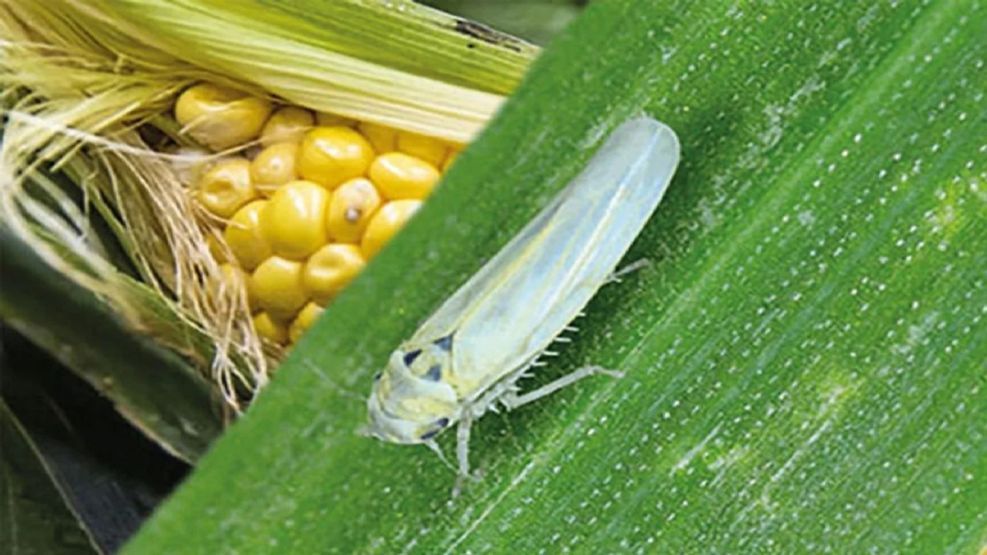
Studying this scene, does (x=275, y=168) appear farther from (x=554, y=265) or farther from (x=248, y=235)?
(x=554, y=265)

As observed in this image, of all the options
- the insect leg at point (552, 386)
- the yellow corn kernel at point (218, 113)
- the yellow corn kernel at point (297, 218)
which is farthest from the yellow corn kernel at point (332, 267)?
the insect leg at point (552, 386)

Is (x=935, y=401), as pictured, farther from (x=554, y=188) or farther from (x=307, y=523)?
(x=307, y=523)

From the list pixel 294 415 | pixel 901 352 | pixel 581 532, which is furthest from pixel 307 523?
pixel 901 352

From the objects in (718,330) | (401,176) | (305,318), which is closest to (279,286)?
(305,318)

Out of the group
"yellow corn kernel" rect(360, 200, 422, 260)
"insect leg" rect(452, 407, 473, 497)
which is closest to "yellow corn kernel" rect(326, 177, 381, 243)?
"yellow corn kernel" rect(360, 200, 422, 260)

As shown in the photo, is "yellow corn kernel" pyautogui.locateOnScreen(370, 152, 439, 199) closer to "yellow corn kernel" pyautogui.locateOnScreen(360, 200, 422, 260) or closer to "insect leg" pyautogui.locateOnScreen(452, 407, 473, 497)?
"yellow corn kernel" pyautogui.locateOnScreen(360, 200, 422, 260)
